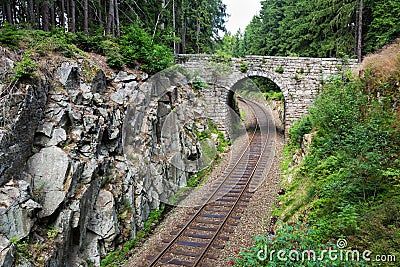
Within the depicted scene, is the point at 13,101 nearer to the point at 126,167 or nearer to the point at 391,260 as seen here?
the point at 126,167

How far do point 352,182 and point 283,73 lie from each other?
515 inches

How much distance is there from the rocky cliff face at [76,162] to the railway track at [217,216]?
5.24 ft

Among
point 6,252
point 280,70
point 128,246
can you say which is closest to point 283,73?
point 280,70

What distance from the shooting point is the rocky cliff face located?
247 inches

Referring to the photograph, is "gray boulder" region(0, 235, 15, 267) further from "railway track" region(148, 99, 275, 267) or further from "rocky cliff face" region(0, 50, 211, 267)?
"railway track" region(148, 99, 275, 267)

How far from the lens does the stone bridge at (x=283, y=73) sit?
18156 millimetres

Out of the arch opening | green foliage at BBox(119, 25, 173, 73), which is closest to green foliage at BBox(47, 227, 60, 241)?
green foliage at BBox(119, 25, 173, 73)

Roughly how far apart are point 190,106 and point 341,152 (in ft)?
32.6

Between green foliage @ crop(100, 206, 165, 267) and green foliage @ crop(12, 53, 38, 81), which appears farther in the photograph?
green foliage @ crop(100, 206, 165, 267)

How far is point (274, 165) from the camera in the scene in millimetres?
15156

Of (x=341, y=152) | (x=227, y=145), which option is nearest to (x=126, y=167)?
(x=341, y=152)

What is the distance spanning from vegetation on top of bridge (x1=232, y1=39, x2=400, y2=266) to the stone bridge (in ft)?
21.6

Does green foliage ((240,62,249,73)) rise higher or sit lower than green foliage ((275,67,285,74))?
higher

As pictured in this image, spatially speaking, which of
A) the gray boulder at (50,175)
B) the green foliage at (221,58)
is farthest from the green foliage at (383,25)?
the gray boulder at (50,175)
